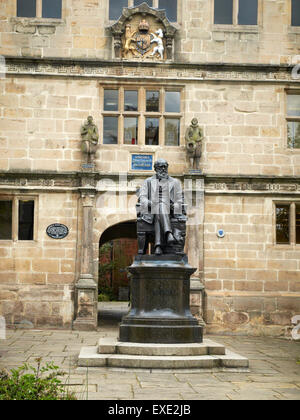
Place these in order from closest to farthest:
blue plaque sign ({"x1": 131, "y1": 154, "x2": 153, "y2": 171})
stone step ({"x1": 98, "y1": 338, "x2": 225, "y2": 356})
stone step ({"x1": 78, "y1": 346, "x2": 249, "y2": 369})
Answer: stone step ({"x1": 78, "y1": 346, "x2": 249, "y2": 369})
stone step ({"x1": 98, "y1": 338, "x2": 225, "y2": 356})
blue plaque sign ({"x1": 131, "y1": 154, "x2": 153, "y2": 171})

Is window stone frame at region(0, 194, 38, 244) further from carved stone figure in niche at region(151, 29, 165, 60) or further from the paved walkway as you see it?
carved stone figure in niche at region(151, 29, 165, 60)

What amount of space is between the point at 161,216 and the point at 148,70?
615cm

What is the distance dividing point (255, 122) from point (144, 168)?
2864 mm

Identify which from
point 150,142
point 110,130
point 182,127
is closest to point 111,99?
point 110,130

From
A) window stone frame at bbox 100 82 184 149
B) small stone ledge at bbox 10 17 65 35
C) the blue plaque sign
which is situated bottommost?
the blue plaque sign

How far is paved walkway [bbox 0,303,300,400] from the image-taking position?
596 centimetres

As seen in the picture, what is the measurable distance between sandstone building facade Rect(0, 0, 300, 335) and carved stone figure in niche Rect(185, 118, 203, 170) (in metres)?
0.28

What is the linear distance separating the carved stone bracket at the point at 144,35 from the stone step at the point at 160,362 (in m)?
8.29

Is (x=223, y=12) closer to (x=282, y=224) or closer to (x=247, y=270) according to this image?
(x=282, y=224)

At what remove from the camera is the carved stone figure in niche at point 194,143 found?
1328 centimetres

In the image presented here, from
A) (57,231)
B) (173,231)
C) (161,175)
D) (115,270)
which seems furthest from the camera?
(115,270)

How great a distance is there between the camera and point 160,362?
7379 millimetres

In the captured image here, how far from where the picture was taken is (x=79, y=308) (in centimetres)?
1278

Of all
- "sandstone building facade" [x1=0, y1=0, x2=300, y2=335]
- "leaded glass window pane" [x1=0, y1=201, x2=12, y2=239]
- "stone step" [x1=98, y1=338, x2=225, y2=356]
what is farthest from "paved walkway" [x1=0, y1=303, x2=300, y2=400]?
"leaded glass window pane" [x1=0, y1=201, x2=12, y2=239]
